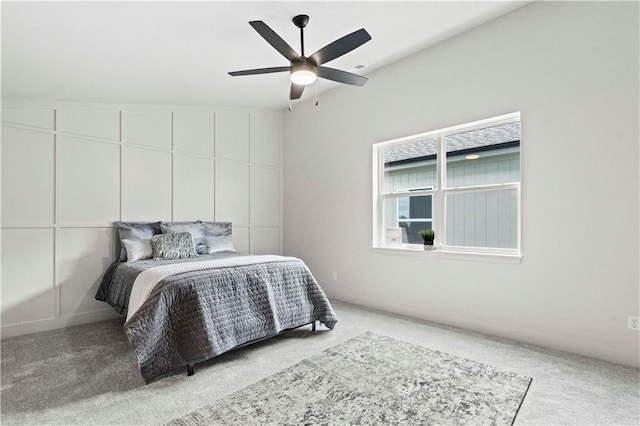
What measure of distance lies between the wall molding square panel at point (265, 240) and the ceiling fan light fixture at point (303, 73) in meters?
2.86

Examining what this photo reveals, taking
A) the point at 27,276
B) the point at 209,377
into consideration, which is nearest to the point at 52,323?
the point at 27,276

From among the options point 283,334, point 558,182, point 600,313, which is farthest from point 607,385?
point 283,334

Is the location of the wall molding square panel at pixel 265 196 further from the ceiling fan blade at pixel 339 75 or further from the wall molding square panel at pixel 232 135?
the ceiling fan blade at pixel 339 75

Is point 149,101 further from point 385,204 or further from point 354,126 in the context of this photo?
point 385,204

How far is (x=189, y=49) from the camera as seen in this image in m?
2.96

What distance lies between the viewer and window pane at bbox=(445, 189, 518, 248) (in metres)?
3.30

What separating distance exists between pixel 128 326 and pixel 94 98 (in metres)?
2.64

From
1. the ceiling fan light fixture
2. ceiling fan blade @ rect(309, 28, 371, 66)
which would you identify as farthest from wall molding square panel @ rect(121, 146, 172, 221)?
ceiling fan blade @ rect(309, 28, 371, 66)

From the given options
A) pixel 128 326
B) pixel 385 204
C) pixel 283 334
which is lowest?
pixel 283 334

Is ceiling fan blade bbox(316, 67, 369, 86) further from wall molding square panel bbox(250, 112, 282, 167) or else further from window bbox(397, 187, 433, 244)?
wall molding square panel bbox(250, 112, 282, 167)

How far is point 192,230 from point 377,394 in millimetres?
3022

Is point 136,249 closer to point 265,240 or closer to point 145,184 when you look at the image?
point 145,184

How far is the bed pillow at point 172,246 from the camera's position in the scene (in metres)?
3.70

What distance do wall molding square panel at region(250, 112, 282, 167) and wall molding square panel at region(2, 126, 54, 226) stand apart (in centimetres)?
250
